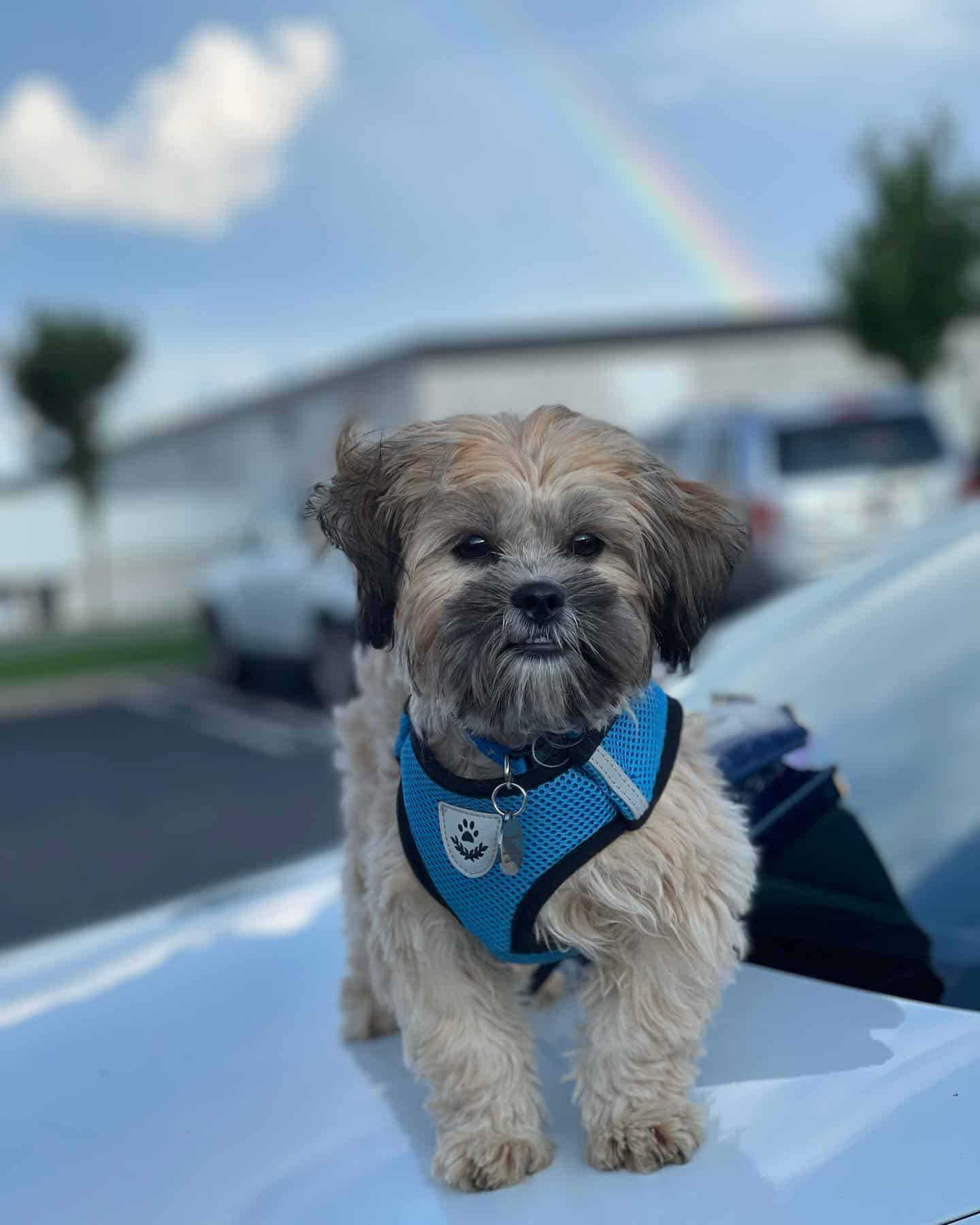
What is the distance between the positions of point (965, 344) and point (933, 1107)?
37647mm

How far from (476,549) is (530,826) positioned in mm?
367

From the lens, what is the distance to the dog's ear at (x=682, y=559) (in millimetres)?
1769

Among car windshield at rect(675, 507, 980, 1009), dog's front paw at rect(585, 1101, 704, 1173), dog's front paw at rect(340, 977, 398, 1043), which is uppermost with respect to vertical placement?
car windshield at rect(675, 507, 980, 1009)

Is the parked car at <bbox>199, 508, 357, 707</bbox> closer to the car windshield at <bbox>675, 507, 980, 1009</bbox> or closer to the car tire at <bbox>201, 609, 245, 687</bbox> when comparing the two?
the car tire at <bbox>201, 609, 245, 687</bbox>

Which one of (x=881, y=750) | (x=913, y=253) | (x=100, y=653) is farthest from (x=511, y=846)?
(x=913, y=253)

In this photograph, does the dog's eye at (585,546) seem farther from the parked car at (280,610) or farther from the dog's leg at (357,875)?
the parked car at (280,610)

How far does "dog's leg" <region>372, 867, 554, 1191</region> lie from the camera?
161 cm

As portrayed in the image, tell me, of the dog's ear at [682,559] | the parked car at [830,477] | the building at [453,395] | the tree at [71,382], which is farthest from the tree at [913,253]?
the dog's ear at [682,559]

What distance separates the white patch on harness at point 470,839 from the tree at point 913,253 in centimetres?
2606

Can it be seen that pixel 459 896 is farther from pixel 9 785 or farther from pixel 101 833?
pixel 9 785

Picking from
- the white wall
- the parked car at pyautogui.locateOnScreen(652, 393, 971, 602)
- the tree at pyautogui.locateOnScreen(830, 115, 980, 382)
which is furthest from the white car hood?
the white wall

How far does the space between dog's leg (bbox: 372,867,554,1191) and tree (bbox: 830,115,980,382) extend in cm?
2604

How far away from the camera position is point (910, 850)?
2.32 m

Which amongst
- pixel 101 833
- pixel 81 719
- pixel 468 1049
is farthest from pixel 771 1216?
pixel 81 719
